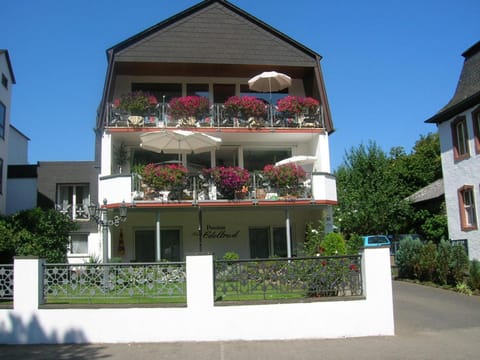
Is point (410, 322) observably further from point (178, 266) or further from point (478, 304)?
point (178, 266)

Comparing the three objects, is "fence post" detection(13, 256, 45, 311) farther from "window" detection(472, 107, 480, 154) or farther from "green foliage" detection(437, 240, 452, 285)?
"window" detection(472, 107, 480, 154)

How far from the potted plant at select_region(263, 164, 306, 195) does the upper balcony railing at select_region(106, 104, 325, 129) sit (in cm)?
212

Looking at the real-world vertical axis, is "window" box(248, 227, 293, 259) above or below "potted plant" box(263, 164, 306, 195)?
below

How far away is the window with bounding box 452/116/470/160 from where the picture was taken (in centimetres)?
2205

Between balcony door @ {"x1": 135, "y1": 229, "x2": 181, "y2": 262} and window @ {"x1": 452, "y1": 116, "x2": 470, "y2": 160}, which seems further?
window @ {"x1": 452, "y1": 116, "x2": 470, "y2": 160}

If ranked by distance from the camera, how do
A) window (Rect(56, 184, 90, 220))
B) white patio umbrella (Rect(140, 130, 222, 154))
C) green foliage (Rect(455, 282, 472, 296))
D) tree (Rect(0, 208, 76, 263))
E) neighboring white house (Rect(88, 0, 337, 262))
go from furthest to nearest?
A: window (Rect(56, 184, 90, 220))
neighboring white house (Rect(88, 0, 337, 262))
white patio umbrella (Rect(140, 130, 222, 154))
green foliage (Rect(455, 282, 472, 296))
tree (Rect(0, 208, 76, 263))

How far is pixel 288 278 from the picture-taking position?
423 inches

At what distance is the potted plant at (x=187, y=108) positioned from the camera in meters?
19.2

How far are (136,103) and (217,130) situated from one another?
3281 mm

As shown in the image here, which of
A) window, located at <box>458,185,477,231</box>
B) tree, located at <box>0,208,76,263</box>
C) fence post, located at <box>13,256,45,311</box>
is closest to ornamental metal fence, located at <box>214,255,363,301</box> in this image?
fence post, located at <box>13,256,45,311</box>

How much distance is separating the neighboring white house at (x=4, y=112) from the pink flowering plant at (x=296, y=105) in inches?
592

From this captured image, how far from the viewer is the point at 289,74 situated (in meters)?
21.8

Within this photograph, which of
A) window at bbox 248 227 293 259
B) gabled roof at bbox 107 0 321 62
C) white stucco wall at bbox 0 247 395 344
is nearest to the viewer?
white stucco wall at bbox 0 247 395 344

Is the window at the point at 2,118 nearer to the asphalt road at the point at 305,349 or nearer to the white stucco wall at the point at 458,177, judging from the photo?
the asphalt road at the point at 305,349
